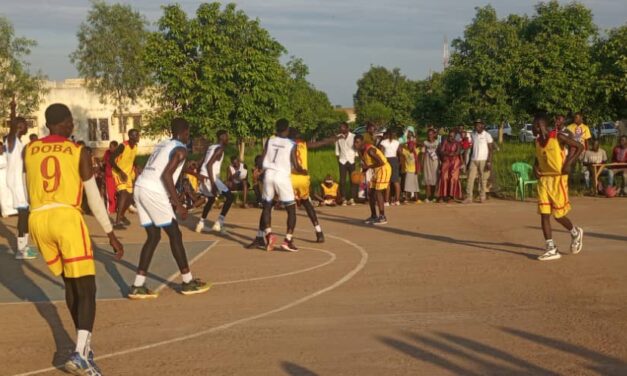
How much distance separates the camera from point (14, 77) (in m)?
54.5

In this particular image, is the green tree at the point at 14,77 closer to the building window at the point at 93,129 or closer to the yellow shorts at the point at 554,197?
the building window at the point at 93,129

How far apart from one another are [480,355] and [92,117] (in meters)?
64.7

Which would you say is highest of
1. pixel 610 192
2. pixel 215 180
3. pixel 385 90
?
pixel 385 90

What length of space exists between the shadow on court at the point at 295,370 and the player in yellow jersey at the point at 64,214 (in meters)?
1.56

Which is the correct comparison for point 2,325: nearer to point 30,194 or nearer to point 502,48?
point 30,194

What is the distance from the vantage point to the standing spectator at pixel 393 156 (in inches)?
741

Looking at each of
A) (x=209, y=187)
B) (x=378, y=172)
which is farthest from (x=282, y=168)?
(x=209, y=187)

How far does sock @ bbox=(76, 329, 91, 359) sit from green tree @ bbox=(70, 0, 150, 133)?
191ft

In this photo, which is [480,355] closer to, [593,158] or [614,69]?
[593,158]

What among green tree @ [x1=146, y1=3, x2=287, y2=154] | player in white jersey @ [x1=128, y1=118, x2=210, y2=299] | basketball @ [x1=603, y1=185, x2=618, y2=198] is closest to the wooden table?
basketball @ [x1=603, y1=185, x2=618, y2=198]

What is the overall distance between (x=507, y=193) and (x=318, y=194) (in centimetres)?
510

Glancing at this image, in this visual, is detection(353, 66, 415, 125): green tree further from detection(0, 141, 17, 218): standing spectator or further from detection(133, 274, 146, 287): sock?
detection(133, 274, 146, 287): sock

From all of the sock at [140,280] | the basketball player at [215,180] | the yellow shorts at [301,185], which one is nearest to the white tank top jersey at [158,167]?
the sock at [140,280]

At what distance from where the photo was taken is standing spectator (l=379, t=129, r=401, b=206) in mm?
18828
